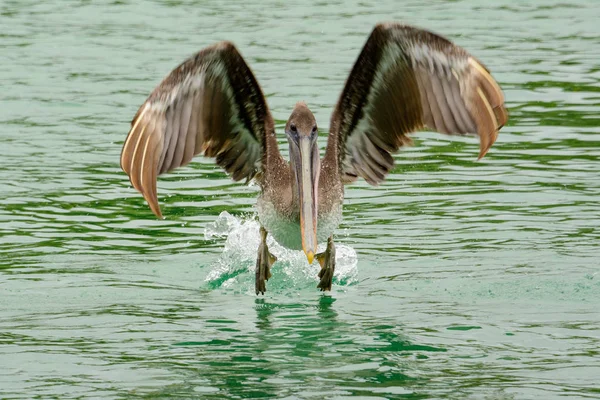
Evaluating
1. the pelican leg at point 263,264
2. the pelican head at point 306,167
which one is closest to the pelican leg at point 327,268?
the pelican leg at point 263,264

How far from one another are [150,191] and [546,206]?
4.56m

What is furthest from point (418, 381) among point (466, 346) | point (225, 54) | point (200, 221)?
point (200, 221)

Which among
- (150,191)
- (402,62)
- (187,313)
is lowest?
(187,313)

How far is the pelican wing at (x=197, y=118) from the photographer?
8.04 m

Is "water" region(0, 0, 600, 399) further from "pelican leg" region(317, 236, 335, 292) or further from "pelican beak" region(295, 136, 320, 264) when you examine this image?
"pelican beak" region(295, 136, 320, 264)

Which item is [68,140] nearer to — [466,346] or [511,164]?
[511,164]

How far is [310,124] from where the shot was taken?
8531mm

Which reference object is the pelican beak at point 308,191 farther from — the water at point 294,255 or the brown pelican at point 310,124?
the water at point 294,255

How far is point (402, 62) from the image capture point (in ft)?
28.6

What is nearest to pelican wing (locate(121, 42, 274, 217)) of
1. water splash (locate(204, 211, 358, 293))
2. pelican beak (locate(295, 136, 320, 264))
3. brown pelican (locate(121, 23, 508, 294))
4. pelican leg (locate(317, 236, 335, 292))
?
brown pelican (locate(121, 23, 508, 294))

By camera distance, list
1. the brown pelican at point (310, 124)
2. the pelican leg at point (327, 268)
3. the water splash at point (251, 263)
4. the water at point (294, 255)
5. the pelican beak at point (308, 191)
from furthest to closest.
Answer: the water splash at point (251, 263) < the pelican leg at point (327, 268) < the brown pelican at point (310, 124) < the pelican beak at point (308, 191) < the water at point (294, 255)

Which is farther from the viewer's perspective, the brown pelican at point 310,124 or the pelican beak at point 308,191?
the brown pelican at point 310,124

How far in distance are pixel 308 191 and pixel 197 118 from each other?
972 millimetres

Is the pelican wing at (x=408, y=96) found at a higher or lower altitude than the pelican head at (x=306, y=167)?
higher
